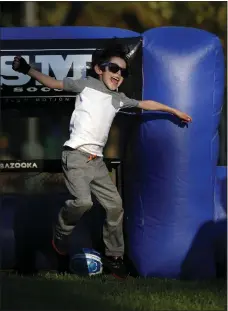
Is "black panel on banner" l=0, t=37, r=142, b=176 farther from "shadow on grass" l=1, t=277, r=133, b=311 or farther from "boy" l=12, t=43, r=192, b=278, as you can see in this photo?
"shadow on grass" l=1, t=277, r=133, b=311

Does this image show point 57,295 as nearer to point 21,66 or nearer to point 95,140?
point 95,140

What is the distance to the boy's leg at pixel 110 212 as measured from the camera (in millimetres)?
4613

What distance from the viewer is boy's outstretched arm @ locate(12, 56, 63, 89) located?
4.46 meters

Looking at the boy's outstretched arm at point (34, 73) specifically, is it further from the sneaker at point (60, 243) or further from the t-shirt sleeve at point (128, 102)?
the sneaker at point (60, 243)

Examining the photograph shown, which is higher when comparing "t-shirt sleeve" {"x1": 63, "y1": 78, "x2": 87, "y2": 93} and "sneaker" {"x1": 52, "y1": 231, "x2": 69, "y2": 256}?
"t-shirt sleeve" {"x1": 63, "y1": 78, "x2": 87, "y2": 93}

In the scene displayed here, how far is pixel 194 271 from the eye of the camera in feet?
15.1

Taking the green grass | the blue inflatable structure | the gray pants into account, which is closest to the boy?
the gray pants

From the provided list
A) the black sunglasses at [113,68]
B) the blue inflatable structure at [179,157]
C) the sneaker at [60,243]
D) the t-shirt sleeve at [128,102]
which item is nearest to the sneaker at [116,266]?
the blue inflatable structure at [179,157]

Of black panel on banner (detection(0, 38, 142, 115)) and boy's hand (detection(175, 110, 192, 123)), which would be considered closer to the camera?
boy's hand (detection(175, 110, 192, 123))

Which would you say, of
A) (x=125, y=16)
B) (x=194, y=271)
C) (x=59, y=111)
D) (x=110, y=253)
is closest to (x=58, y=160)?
(x=59, y=111)

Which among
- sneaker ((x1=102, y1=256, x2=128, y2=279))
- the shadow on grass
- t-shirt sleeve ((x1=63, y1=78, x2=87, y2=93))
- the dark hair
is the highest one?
the dark hair

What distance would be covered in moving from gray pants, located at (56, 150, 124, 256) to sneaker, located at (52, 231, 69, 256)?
46 millimetres

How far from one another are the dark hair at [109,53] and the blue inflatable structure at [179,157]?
124 mm

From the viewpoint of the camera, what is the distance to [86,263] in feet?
15.4
